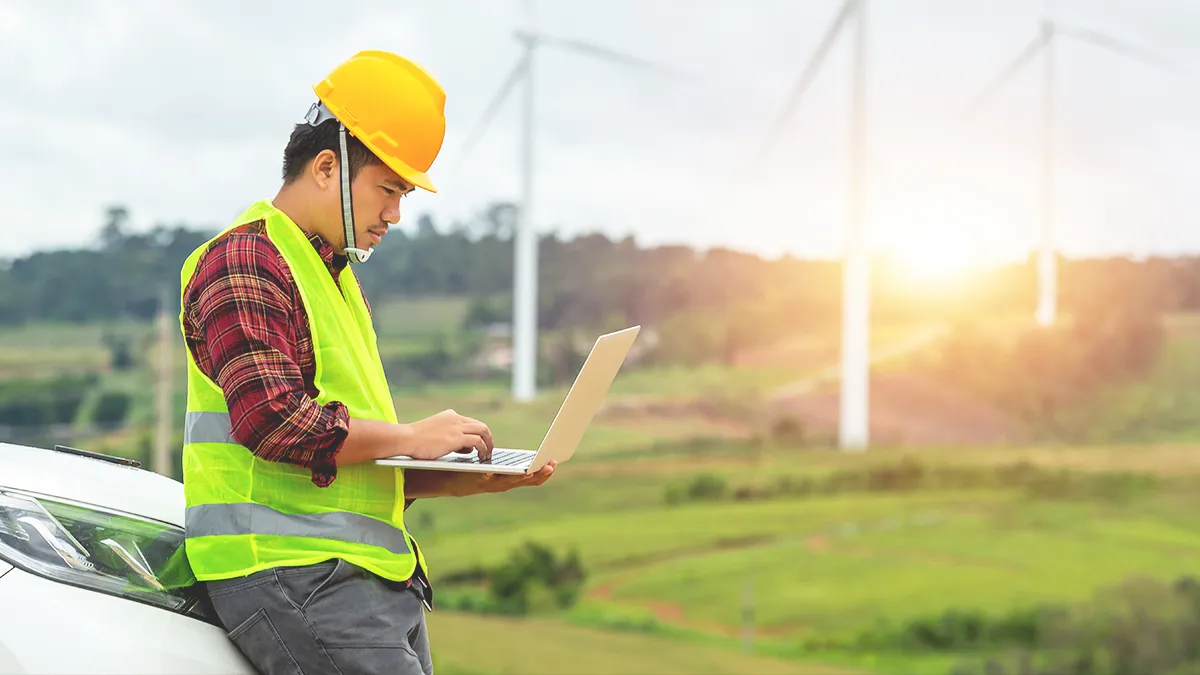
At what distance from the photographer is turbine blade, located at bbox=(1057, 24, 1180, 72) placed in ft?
41.9

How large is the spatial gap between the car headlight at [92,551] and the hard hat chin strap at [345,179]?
38 centimetres

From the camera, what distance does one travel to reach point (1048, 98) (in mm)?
12391

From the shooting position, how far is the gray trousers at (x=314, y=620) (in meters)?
1.19

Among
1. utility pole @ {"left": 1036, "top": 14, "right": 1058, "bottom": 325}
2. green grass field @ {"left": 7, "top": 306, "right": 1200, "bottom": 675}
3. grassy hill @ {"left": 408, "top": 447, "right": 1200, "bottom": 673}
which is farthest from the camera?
grassy hill @ {"left": 408, "top": 447, "right": 1200, "bottom": 673}

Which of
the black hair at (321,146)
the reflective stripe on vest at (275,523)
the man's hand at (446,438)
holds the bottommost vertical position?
the reflective stripe on vest at (275,523)

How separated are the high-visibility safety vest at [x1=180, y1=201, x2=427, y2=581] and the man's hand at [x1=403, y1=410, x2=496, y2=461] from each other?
63 mm

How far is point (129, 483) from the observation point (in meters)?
1.39

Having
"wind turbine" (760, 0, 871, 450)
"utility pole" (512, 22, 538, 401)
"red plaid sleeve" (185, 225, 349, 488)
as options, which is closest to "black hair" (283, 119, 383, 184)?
"red plaid sleeve" (185, 225, 349, 488)

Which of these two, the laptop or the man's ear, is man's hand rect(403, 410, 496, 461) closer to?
the laptop

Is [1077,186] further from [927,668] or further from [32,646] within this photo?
[32,646]

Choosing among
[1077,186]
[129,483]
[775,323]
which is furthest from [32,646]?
[1077,186]

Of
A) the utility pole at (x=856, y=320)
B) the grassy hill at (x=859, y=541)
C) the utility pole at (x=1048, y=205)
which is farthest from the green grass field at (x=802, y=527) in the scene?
the utility pole at (x=1048, y=205)

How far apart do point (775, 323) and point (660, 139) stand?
2583 millimetres

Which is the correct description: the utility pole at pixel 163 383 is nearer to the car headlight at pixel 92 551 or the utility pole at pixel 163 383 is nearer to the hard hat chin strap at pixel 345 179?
the car headlight at pixel 92 551
